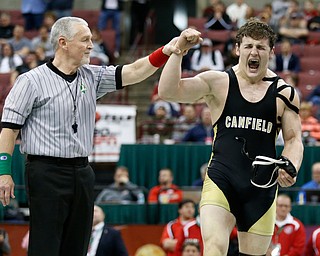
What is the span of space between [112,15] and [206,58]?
3161 mm

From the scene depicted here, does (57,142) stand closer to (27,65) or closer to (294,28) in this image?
(27,65)

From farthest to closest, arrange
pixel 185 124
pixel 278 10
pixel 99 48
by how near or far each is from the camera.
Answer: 1. pixel 278 10
2. pixel 99 48
3. pixel 185 124

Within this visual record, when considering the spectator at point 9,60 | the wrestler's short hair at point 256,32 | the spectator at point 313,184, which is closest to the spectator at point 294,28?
the spectator at point 9,60

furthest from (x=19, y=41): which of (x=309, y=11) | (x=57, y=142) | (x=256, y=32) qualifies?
(x=57, y=142)

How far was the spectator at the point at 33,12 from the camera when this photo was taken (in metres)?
20.6

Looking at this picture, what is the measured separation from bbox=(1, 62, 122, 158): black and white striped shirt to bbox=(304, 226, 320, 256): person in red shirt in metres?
5.37

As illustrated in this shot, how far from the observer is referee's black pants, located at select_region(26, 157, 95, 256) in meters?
7.00

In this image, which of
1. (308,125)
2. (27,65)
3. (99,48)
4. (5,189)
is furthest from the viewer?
(99,48)

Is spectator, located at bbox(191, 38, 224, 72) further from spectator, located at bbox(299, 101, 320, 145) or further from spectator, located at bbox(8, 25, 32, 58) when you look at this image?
spectator, located at bbox(8, 25, 32, 58)

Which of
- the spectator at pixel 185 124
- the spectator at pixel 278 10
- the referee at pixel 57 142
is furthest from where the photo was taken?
the spectator at pixel 278 10

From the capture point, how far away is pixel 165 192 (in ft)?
44.8

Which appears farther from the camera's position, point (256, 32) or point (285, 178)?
point (256, 32)

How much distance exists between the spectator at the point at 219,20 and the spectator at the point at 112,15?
193 centimetres

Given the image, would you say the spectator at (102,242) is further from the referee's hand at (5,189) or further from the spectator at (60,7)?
the spectator at (60,7)
